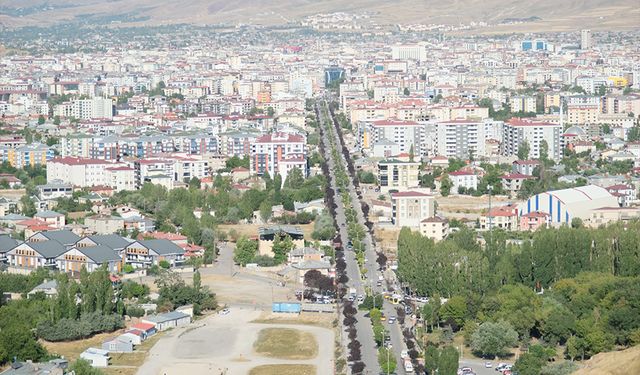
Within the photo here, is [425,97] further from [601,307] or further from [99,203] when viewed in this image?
[601,307]

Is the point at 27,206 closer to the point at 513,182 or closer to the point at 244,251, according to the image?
the point at 244,251

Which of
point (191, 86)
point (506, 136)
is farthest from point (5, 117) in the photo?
point (506, 136)

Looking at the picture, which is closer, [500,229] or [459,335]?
[459,335]

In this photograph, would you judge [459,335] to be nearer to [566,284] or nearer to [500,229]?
[566,284]

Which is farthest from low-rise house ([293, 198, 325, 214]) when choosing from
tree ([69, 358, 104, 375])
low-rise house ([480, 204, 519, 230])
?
tree ([69, 358, 104, 375])

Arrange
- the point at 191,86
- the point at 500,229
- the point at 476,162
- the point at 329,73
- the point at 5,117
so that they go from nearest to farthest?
the point at 500,229 → the point at 476,162 → the point at 5,117 → the point at 191,86 → the point at 329,73

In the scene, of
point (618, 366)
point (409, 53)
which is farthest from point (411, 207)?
point (409, 53)

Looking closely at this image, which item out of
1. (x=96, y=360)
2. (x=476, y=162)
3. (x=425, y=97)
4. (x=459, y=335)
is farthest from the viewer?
(x=425, y=97)
